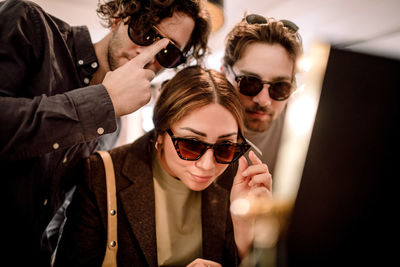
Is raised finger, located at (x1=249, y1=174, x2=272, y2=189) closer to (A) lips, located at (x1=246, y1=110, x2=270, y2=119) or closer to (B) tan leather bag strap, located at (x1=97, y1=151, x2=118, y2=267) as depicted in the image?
(A) lips, located at (x1=246, y1=110, x2=270, y2=119)

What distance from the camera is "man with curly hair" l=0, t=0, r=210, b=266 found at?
23.5 inches

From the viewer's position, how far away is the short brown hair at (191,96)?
2.73 feet

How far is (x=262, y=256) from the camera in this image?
453 mm

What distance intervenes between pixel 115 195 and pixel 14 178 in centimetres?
31

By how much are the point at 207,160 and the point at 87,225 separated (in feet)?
1.65

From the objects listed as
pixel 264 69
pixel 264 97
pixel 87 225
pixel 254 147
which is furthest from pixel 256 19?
pixel 87 225

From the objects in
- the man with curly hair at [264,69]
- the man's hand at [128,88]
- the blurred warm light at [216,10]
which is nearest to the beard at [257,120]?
the man with curly hair at [264,69]

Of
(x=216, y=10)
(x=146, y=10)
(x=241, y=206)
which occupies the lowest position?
(x=241, y=206)

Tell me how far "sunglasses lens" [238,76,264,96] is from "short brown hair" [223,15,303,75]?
0.43ft

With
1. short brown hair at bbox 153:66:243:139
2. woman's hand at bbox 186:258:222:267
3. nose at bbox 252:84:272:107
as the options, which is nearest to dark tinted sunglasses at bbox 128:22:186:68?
short brown hair at bbox 153:66:243:139

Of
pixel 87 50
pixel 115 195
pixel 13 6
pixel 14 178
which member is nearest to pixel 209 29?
pixel 87 50

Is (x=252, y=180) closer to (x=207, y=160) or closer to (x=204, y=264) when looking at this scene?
(x=207, y=160)

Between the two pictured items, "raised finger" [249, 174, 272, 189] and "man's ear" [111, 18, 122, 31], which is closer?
"raised finger" [249, 174, 272, 189]

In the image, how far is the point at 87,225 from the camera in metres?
0.81
